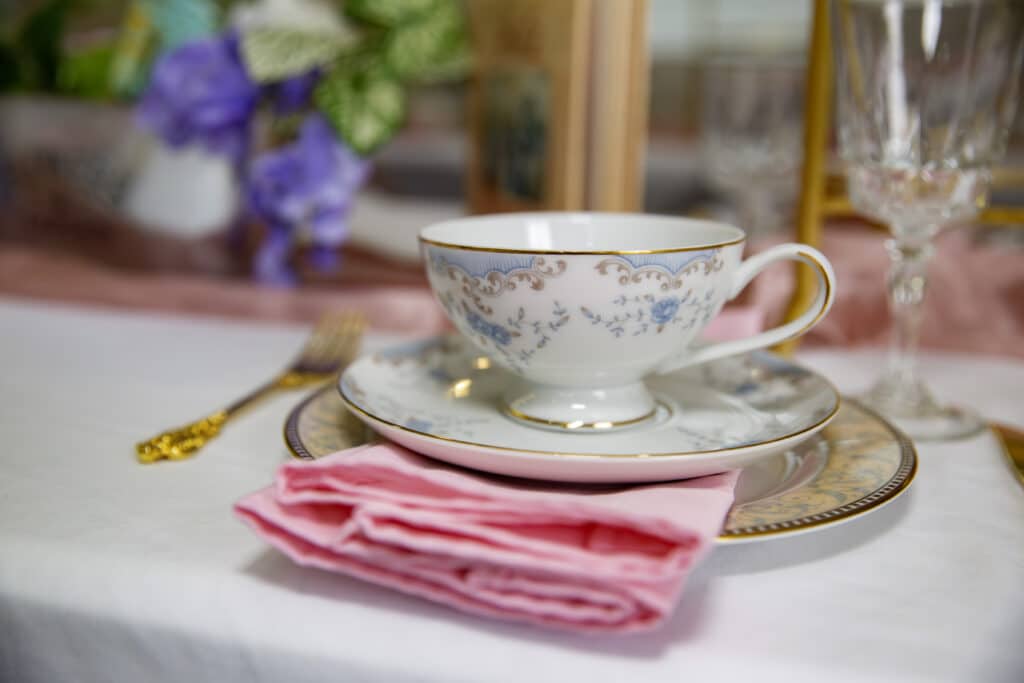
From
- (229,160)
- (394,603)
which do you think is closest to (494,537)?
(394,603)

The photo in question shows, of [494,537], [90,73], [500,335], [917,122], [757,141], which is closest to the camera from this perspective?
[494,537]

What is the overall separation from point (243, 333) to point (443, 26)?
0.96 feet

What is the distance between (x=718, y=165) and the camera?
3.53ft

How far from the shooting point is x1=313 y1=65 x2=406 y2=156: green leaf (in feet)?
2.21

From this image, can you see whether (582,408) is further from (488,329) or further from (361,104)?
(361,104)

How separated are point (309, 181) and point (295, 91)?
0.08 metres

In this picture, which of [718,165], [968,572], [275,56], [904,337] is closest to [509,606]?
[968,572]

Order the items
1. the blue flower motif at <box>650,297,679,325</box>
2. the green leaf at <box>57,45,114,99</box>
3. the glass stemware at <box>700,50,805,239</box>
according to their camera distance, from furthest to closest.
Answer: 1. the glass stemware at <box>700,50,805,239</box>
2. the green leaf at <box>57,45,114,99</box>
3. the blue flower motif at <box>650,297,679,325</box>

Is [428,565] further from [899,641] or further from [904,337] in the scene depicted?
[904,337]

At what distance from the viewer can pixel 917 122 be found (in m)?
0.49

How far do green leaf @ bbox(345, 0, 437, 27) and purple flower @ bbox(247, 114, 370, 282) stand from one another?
9 cm

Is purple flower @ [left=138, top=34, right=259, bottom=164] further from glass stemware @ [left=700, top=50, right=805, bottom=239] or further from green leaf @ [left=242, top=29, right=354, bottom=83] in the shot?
glass stemware @ [left=700, top=50, right=805, bottom=239]

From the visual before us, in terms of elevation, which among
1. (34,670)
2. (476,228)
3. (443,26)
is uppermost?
(443,26)

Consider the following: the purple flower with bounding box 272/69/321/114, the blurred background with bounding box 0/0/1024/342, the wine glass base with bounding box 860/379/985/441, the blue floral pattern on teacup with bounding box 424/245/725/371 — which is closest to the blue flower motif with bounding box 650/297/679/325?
the blue floral pattern on teacup with bounding box 424/245/725/371
